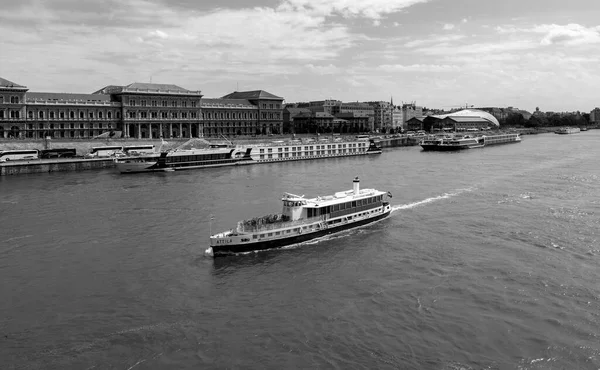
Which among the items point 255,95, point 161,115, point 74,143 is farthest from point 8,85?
point 255,95

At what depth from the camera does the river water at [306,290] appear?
1627 centimetres

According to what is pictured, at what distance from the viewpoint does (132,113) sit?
93062mm

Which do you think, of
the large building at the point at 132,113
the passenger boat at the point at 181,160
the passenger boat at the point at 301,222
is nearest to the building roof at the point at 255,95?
the large building at the point at 132,113

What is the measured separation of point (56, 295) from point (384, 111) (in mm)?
167433

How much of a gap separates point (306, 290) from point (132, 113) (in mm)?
78539

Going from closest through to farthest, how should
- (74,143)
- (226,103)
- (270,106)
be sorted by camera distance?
(74,143), (226,103), (270,106)

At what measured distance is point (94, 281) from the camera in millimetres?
22234

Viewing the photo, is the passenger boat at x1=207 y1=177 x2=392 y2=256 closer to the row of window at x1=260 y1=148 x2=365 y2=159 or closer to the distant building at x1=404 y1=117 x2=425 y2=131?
the row of window at x1=260 y1=148 x2=365 y2=159

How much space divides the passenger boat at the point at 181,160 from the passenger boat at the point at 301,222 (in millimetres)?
34552

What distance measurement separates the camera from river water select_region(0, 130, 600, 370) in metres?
16.3

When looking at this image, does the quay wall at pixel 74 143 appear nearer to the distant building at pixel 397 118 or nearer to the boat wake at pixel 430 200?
the boat wake at pixel 430 200

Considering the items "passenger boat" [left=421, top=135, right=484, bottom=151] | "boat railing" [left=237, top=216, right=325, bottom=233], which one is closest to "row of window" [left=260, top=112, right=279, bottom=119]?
"passenger boat" [left=421, top=135, right=484, bottom=151]

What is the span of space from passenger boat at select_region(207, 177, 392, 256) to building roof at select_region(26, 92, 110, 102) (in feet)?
216

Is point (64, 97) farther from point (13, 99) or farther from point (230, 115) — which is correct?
point (230, 115)
